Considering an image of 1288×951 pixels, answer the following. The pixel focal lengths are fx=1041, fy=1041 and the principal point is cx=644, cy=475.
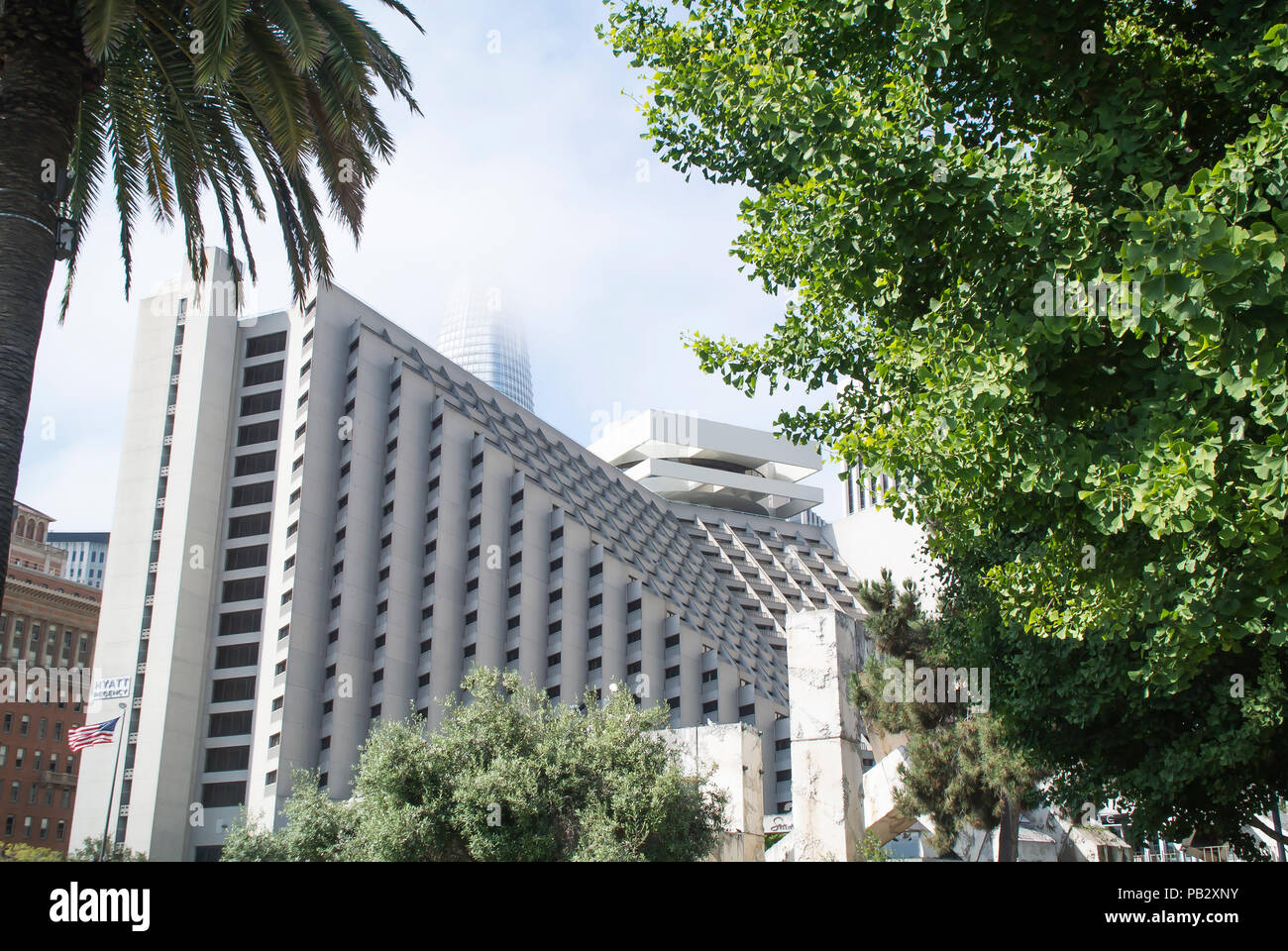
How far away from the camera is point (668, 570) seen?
275 feet

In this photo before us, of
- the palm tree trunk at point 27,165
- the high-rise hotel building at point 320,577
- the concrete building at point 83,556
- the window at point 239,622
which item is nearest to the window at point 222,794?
the high-rise hotel building at point 320,577

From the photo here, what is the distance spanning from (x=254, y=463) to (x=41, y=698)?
185 ft

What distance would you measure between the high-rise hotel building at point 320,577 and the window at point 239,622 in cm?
10

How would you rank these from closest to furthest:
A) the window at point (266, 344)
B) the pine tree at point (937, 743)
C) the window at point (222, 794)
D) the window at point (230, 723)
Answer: the pine tree at point (937, 743), the window at point (222, 794), the window at point (230, 723), the window at point (266, 344)

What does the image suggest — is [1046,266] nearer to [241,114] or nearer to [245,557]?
[241,114]

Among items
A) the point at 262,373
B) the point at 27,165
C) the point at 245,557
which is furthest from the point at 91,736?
the point at 262,373

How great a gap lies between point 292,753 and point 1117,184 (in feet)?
186

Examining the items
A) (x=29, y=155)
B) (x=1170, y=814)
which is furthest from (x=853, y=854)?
(x=29, y=155)

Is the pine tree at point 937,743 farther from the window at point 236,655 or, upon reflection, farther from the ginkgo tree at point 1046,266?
the window at point 236,655

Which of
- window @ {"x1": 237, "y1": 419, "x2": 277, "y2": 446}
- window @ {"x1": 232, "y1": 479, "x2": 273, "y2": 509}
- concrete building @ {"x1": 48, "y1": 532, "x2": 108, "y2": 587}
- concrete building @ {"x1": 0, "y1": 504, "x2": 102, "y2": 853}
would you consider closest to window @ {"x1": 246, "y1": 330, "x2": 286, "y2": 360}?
window @ {"x1": 237, "y1": 419, "x2": 277, "y2": 446}

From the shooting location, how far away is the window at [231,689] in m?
61.9

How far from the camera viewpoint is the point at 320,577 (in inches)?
2491

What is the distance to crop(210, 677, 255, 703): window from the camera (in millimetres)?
61938
